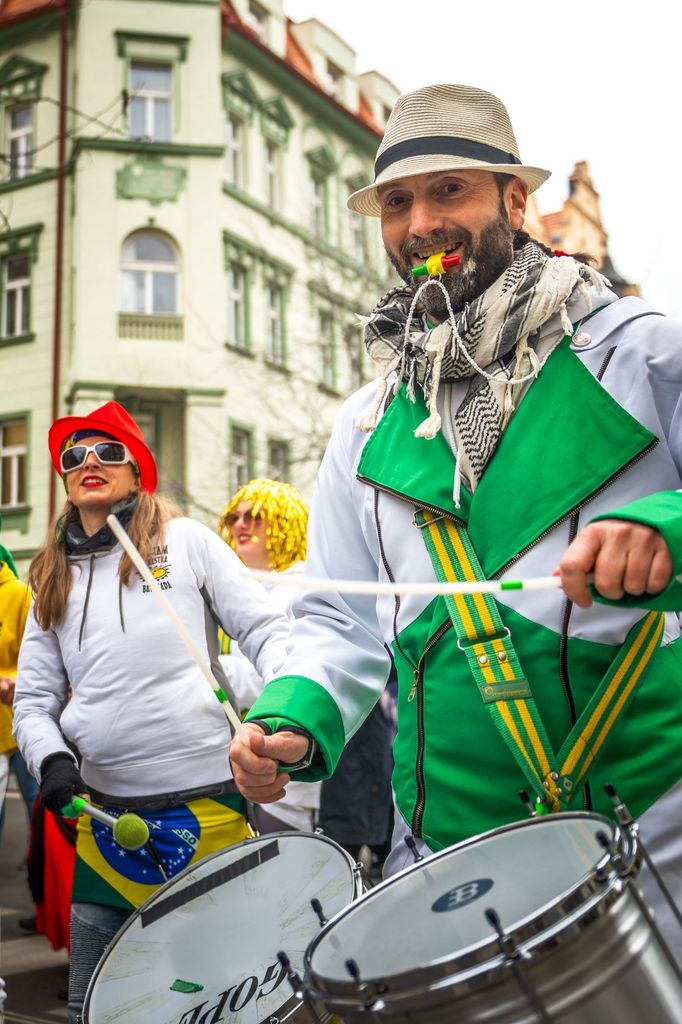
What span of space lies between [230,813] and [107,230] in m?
19.0

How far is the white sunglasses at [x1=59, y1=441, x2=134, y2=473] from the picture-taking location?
372 centimetres

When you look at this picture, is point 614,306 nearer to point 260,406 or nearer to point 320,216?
point 260,406

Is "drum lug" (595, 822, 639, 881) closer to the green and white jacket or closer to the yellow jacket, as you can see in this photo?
the green and white jacket

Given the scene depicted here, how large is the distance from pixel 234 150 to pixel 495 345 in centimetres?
2195

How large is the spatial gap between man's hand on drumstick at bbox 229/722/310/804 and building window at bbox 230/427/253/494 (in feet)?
64.1

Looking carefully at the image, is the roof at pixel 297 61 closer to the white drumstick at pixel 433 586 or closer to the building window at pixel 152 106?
the building window at pixel 152 106

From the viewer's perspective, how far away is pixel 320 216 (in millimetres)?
24938

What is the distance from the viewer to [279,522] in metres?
5.51

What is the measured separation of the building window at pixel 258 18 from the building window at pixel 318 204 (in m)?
3.07

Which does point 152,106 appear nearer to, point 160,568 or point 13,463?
point 13,463

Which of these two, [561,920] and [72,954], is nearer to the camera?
[561,920]

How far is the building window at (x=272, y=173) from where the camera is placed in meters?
23.7

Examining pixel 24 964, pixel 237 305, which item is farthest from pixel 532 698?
pixel 237 305

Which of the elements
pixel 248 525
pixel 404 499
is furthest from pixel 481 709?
pixel 248 525
